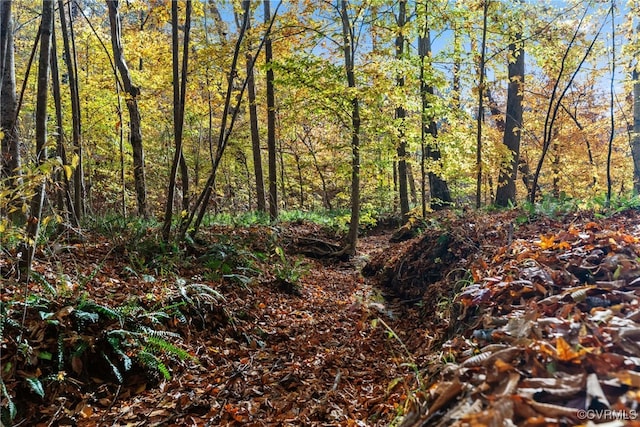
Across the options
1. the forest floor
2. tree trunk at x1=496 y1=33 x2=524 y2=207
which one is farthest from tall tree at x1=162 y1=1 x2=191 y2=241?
tree trunk at x1=496 y1=33 x2=524 y2=207

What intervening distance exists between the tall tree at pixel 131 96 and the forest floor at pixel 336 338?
200 cm

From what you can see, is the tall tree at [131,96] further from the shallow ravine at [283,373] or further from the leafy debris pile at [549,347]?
the leafy debris pile at [549,347]

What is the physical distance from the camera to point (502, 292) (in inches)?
117

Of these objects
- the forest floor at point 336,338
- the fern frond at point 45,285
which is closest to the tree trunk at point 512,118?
the forest floor at point 336,338

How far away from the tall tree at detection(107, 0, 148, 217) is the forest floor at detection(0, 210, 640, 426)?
1998mm

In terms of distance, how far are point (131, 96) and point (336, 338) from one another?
5869 mm

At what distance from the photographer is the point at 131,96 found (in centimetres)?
715

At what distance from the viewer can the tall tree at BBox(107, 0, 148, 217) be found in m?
7.31

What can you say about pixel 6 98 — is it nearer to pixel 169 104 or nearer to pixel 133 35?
pixel 133 35

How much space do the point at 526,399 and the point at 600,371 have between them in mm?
407

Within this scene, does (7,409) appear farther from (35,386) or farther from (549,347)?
(549,347)

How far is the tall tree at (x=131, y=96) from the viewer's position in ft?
24.0

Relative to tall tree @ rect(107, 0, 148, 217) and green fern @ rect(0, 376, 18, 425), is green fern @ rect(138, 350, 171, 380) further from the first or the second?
tall tree @ rect(107, 0, 148, 217)

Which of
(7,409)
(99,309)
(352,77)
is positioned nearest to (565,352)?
(7,409)
